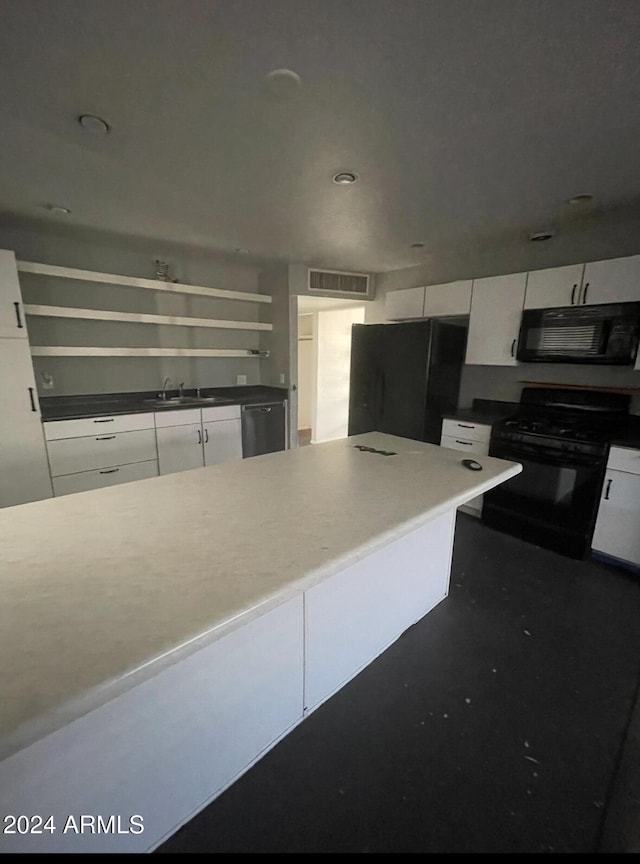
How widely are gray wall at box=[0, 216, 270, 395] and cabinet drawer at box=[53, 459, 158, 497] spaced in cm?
92

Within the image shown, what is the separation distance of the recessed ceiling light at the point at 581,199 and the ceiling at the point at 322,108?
39 millimetres

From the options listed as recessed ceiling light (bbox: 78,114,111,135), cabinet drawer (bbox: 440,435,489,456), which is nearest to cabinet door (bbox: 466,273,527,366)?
cabinet drawer (bbox: 440,435,489,456)

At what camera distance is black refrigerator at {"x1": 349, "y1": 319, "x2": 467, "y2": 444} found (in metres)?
3.14

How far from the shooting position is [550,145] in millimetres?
1540

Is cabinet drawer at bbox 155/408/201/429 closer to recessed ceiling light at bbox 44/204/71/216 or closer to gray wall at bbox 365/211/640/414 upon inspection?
recessed ceiling light at bbox 44/204/71/216

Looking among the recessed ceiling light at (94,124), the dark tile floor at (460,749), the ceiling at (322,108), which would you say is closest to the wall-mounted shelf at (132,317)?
the ceiling at (322,108)

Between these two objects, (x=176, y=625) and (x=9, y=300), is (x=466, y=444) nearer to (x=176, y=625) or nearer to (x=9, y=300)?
(x=176, y=625)

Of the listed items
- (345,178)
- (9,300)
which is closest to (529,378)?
(345,178)

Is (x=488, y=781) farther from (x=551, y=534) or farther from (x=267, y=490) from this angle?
(x=551, y=534)

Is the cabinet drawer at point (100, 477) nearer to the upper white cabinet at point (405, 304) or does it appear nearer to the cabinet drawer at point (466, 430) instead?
the cabinet drawer at point (466, 430)

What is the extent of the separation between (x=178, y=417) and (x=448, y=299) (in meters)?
2.71

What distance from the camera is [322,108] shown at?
Answer: 1341mm

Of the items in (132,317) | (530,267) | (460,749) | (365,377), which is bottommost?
(460,749)

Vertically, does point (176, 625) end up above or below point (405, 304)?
below
